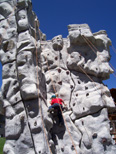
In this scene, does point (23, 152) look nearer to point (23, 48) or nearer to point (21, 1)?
point (23, 48)

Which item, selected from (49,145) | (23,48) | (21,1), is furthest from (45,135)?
(21,1)

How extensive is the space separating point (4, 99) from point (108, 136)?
3730 millimetres

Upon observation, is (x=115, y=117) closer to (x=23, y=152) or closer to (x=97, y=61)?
(x=97, y=61)

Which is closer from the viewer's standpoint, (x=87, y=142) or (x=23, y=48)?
(x=87, y=142)

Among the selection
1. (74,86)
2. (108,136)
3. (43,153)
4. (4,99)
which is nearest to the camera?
(43,153)

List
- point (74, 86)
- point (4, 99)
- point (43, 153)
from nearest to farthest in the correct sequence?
1. point (43, 153)
2. point (4, 99)
3. point (74, 86)

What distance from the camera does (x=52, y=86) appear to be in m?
7.24

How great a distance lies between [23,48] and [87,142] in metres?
3.94

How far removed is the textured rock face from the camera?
5.64 meters

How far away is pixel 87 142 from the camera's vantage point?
229 inches

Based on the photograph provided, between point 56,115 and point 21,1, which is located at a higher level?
point 21,1

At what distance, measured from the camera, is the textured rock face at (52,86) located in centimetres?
564

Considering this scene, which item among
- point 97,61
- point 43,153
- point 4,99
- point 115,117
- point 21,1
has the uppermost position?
point 21,1

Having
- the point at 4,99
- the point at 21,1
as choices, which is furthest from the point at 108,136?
the point at 21,1
